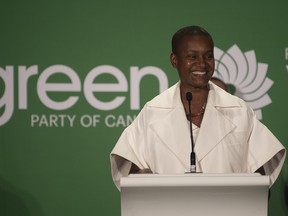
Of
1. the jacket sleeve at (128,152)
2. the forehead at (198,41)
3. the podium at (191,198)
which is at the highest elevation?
the forehead at (198,41)

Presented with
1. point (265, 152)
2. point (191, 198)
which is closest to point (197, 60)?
point (265, 152)

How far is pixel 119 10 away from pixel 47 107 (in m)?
0.83

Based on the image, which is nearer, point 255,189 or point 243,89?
point 255,189

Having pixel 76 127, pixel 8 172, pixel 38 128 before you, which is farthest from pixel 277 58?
pixel 8 172

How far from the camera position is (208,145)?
2.32 meters

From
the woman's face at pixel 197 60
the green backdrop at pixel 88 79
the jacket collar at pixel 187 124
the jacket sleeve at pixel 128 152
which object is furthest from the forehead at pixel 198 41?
the green backdrop at pixel 88 79

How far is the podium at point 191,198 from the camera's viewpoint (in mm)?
1763

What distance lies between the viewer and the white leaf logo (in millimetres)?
4031

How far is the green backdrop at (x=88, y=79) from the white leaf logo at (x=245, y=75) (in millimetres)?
20

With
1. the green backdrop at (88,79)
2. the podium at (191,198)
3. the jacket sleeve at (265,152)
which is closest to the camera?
the podium at (191,198)

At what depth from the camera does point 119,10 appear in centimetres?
404

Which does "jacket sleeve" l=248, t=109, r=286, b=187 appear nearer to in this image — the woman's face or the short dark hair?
the woman's face

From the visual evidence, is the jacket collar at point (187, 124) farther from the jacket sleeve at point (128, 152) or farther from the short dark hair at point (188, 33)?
the short dark hair at point (188, 33)

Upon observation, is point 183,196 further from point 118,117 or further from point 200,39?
point 118,117
